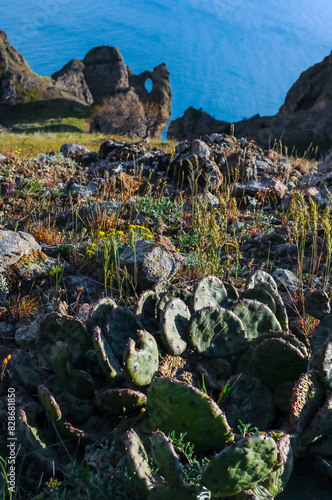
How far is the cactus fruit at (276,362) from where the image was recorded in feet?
8.43

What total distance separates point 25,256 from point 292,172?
680 cm

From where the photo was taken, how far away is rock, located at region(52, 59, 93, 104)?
60281 millimetres

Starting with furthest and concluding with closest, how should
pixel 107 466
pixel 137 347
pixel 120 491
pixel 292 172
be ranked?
pixel 292 172, pixel 137 347, pixel 107 466, pixel 120 491

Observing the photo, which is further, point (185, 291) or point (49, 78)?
point (49, 78)

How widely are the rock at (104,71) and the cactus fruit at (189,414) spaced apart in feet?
188

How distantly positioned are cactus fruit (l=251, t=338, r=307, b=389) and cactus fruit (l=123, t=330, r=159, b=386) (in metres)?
0.60

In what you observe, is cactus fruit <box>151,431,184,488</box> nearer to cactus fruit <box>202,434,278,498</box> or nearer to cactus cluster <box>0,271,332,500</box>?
cactus cluster <box>0,271,332,500</box>

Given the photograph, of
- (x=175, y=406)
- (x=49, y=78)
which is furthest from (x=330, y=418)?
(x=49, y=78)

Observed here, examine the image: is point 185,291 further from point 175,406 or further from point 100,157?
point 100,157

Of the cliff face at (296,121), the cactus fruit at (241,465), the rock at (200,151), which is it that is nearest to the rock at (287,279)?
the cactus fruit at (241,465)

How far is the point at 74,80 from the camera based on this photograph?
6181cm

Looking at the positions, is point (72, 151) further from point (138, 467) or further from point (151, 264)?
point (138, 467)

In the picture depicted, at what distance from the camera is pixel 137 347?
8.43 ft

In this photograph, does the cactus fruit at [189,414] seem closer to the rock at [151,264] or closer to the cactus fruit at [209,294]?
the cactus fruit at [209,294]
